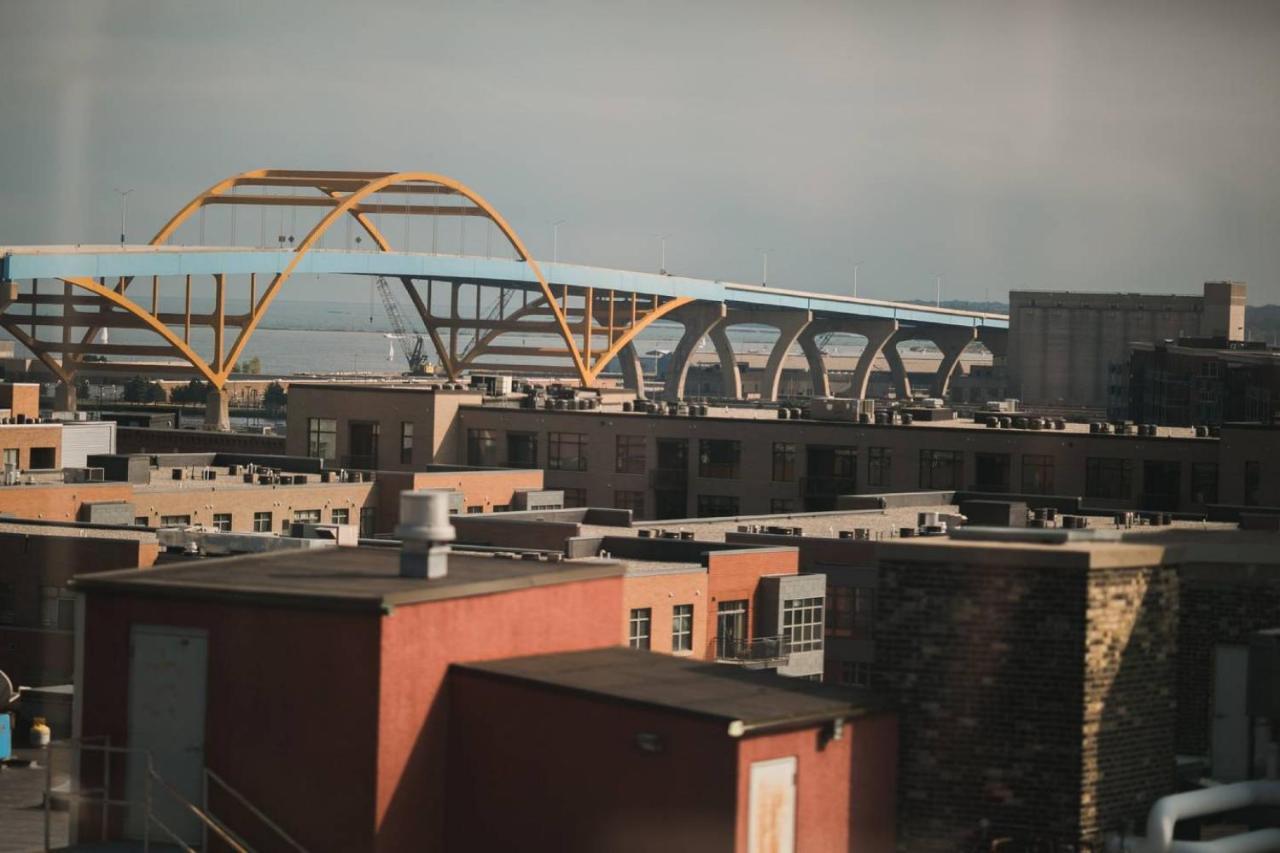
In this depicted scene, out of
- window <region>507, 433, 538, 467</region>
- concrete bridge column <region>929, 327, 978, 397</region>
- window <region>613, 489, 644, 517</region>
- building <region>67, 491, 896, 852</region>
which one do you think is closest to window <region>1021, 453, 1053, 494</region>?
window <region>613, 489, 644, 517</region>

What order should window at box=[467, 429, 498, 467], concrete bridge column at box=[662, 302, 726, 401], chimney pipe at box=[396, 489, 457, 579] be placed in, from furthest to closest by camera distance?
concrete bridge column at box=[662, 302, 726, 401], window at box=[467, 429, 498, 467], chimney pipe at box=[396, 489, 457, 579]

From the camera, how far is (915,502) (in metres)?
47.0

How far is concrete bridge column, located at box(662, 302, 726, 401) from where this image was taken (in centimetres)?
14125

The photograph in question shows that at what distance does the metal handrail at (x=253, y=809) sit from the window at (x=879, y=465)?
135 feet

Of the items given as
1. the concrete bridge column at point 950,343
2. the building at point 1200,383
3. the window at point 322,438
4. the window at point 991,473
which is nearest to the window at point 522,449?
the window at point 322,438

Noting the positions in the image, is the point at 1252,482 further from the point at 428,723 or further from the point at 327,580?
the point at 428,723

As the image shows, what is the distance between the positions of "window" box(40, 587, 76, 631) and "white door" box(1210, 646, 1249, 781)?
74.3 ft

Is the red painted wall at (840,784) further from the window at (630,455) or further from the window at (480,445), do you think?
the window at (480,445)

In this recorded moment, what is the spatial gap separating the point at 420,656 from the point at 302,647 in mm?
664

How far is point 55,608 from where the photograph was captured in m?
32.9

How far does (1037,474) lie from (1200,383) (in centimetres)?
2151

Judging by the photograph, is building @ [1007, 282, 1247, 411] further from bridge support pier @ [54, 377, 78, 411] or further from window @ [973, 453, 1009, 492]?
bridge support pier @ [54, 377, 78, 411]

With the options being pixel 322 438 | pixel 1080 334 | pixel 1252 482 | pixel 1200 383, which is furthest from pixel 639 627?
pixel 1080 334

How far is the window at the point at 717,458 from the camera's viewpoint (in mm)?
54594
